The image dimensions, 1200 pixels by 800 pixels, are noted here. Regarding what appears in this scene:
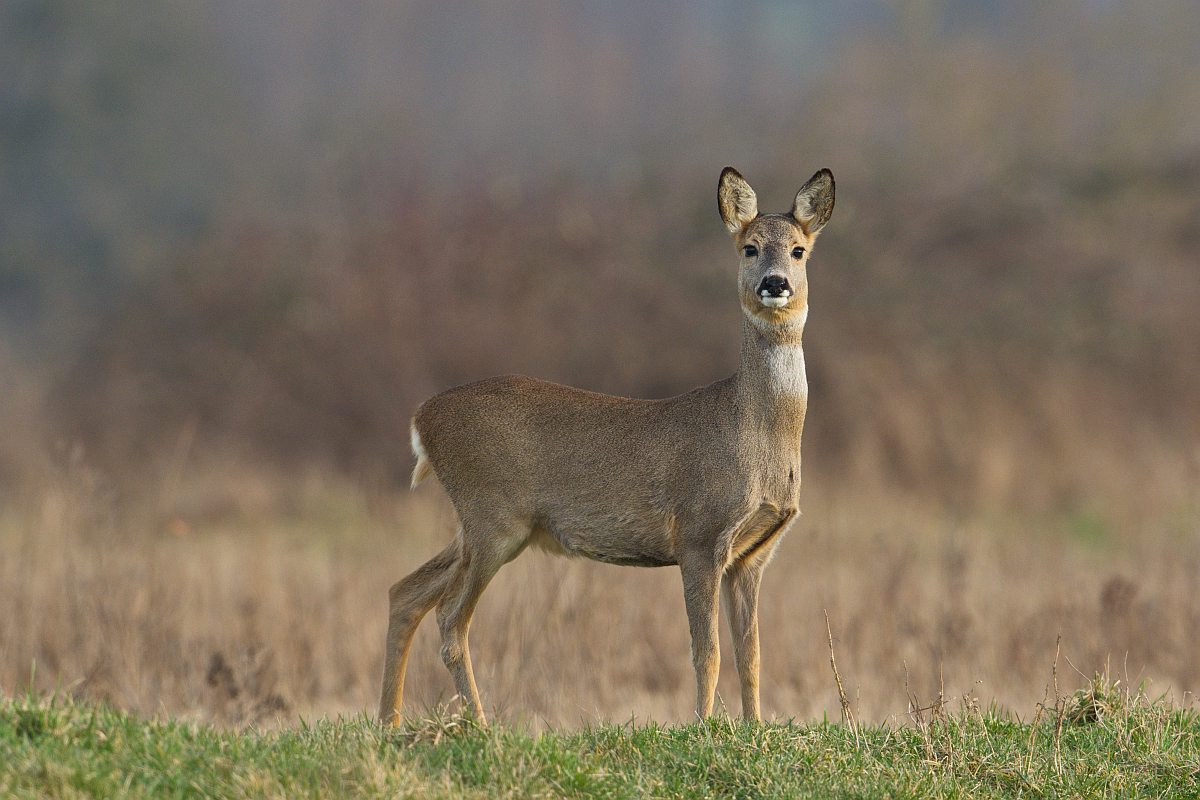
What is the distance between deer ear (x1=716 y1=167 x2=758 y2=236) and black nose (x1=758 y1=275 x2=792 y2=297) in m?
0.62

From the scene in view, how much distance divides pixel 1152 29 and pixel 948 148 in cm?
363

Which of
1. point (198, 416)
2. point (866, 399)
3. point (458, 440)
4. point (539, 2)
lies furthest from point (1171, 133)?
A: point (458, 440)

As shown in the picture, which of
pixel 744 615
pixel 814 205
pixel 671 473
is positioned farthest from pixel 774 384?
pixel 744 615

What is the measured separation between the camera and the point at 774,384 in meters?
7.19

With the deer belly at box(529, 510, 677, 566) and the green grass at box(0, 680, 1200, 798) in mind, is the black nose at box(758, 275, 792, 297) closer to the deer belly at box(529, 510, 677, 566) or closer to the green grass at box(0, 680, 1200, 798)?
the deer belly at box(529, 510, 677, 566)

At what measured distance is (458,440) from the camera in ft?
24.7

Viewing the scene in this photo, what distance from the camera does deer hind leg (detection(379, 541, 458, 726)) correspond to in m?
7.52

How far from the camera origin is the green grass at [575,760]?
524 centimetres

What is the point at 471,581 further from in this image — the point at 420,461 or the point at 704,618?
the point at 704,618

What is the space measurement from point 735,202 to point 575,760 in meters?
2.91

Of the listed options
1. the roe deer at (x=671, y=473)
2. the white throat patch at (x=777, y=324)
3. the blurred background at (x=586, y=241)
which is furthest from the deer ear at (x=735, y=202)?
the blurred background at (x=586, y=241)

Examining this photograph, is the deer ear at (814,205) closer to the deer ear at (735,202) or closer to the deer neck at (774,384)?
the deer ear at (735,202)

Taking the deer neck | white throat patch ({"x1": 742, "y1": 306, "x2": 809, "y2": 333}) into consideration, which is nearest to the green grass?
the deer neck

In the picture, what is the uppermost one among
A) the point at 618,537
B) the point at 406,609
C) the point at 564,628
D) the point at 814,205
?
the point at 814,205
